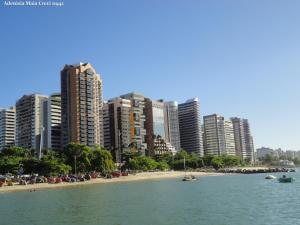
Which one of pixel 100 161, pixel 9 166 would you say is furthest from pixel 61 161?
pixel 9 166

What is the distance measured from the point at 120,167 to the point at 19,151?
49059 millimetres

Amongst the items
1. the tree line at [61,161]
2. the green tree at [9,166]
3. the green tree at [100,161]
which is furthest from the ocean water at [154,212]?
the green tree at [100,161]

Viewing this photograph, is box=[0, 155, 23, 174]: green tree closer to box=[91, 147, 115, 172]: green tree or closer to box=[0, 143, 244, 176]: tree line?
box=[0, 143, 244, 176]: tree line

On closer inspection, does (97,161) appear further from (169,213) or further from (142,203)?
(169,213)

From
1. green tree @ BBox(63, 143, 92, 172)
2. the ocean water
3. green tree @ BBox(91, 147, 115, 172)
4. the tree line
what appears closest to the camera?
the ocean water

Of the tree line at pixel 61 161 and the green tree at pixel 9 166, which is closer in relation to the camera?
the green tree at pixel 9 166

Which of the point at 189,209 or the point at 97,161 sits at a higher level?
the point at 97,161

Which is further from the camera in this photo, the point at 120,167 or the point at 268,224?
the point at 120,167

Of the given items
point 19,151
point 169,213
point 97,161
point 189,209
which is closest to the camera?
point 169,213

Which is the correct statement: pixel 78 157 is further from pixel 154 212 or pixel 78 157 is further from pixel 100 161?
pixel 154 212

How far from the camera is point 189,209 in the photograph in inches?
2040

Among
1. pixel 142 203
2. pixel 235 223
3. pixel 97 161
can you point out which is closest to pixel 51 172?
pixel 97 161

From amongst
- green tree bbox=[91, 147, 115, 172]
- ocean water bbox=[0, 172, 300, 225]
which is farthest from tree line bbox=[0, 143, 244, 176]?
ocean water bbox=[0, 172, 300, 225]

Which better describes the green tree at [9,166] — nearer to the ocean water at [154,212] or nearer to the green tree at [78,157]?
the green tree at [78,157]
